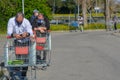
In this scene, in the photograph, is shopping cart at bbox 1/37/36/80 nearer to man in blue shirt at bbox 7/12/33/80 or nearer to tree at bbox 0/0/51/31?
man in blue shirt at bbox 7/12/33/80

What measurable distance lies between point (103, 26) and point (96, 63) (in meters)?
36.8

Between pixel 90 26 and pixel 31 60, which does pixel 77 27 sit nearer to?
pixel 90 26

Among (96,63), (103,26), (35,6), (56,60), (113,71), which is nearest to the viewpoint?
(113,71)

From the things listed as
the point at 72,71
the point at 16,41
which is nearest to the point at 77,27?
the point at 72,71

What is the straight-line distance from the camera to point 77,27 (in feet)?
156

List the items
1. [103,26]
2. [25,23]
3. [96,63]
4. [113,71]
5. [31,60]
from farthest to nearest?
[103,26] < [96,63] < [113,71] < [25,23] < [31,60]

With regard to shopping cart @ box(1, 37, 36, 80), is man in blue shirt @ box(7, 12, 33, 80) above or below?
above

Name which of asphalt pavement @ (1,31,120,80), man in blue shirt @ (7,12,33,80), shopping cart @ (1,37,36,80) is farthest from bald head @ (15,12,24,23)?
asphalt pavement @ (1,31,120,80)

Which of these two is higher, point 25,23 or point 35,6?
point 35,6

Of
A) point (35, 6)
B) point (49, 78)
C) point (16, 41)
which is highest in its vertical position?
point (35, 6)

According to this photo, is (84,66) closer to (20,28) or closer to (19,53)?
(20,28)

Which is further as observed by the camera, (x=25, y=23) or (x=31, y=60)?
(x=25, y=23)

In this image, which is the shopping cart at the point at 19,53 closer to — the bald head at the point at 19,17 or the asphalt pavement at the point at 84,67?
the bald head at the point at 19,17

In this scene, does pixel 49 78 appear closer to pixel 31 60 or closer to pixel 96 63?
pixel 31 60
